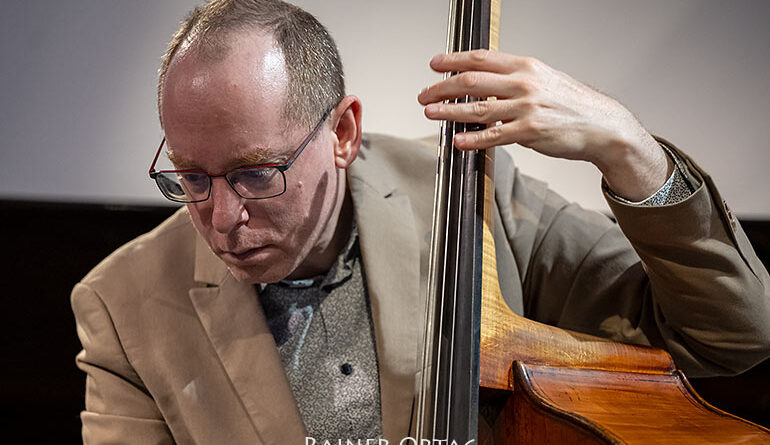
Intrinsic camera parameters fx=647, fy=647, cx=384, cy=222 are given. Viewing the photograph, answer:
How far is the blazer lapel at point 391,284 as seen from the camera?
97 cm

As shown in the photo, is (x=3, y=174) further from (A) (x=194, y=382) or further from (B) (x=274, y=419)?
(B) (x=274, y=419)

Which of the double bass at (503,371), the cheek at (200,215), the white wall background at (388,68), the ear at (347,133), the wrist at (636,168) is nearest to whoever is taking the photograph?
the double bass at (503,371)

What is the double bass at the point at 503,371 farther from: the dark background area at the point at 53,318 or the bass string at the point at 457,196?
the dark background area at the point at 53,318

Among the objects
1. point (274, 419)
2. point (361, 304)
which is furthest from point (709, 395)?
point (274, 419)

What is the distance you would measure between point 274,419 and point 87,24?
1087mm

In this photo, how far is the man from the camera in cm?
78

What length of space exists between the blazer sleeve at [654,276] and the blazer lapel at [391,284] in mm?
176

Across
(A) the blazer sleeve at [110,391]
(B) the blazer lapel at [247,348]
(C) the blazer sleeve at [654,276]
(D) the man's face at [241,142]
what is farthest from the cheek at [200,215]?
(C) the blazer sleeve at [654,276]

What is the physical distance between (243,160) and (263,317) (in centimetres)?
28

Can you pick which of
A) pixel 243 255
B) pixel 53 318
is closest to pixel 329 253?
pixel 243 255

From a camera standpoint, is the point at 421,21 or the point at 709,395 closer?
the point at 709,395

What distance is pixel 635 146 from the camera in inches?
30.1

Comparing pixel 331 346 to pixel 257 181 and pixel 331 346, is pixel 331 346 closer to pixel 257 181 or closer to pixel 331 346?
pixel 331 346

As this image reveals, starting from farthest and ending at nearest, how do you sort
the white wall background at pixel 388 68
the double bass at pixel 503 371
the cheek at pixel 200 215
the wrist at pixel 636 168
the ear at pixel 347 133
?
the white wall background at pixel 388 68 < the ear at pixel 347 133 < the cheek at pixel 200 215 < the wrist at pixel 636 168 < the double bass at pixel 503 371
